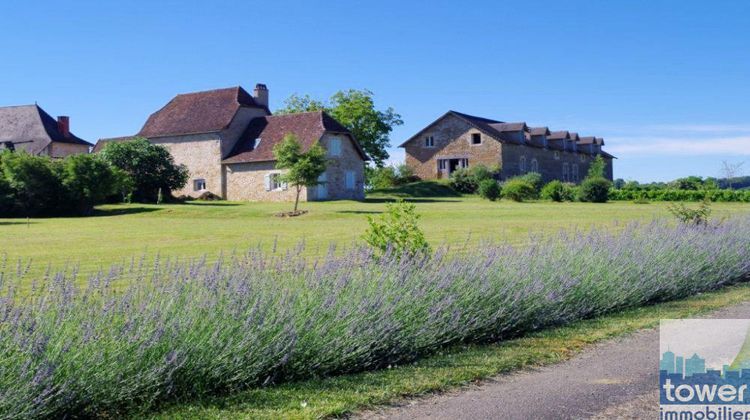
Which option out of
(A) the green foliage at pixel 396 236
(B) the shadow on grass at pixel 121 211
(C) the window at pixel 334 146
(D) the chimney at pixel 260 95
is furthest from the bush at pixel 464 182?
(A) the green foliage at pixel 396 236

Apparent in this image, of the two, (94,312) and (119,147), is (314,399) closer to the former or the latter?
(94,312)

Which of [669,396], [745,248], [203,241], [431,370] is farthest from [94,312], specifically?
[203,241]

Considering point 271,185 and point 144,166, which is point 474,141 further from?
point 144,166

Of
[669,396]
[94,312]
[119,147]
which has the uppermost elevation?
[119,147]

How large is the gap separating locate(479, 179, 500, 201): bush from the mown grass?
38906 mm

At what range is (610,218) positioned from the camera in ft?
100

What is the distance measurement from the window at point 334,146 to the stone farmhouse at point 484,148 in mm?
15734

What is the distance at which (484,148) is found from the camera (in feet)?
209

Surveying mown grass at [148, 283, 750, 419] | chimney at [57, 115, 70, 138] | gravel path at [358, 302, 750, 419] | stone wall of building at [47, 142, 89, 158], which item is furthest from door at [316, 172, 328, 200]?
gravel path at [358, 302, 750, 419]

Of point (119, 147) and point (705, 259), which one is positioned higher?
point (119, 147)

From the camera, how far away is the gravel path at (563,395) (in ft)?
18.8

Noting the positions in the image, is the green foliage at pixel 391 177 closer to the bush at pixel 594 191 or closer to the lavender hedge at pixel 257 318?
the bush at pixel 594 191

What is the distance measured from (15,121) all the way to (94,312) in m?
69.4

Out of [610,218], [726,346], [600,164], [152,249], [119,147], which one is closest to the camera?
[726,346]
